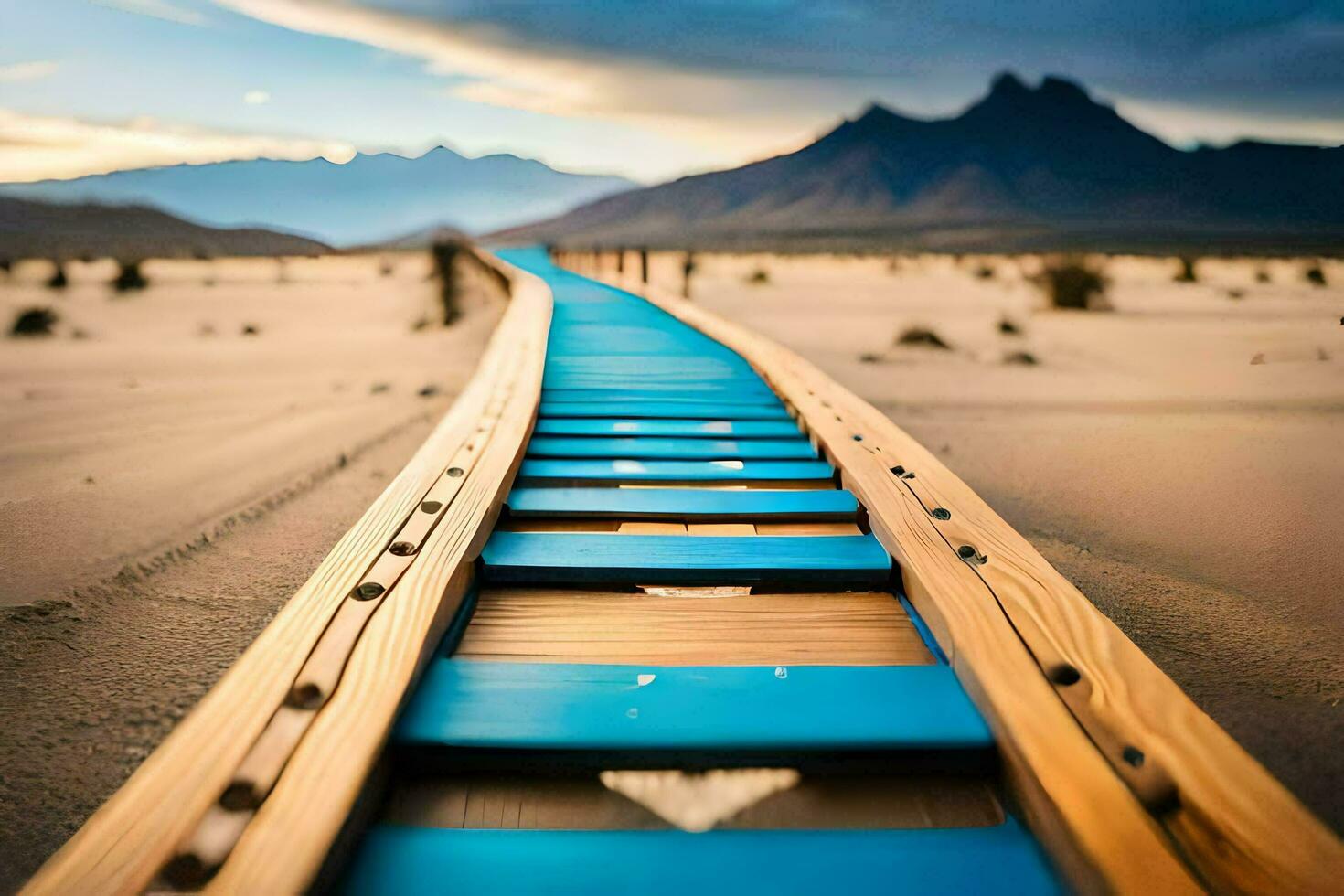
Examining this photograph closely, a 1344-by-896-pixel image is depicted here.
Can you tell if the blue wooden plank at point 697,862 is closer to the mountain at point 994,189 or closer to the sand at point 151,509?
the sand at point 151,509

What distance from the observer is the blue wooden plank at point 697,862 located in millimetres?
865

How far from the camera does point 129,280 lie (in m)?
13.1

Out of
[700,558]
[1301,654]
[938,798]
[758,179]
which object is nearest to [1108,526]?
[1301,654]

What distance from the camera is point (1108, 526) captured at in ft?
9.06

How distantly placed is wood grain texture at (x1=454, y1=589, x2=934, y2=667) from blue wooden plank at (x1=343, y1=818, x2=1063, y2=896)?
1.19 ft

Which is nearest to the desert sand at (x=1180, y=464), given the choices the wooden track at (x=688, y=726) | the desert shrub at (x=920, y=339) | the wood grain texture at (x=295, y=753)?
the desert shrub at (x=920, y=339)

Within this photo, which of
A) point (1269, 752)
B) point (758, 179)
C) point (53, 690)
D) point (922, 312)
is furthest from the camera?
point (758, 179)

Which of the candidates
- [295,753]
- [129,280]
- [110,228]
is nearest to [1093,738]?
[295,753]

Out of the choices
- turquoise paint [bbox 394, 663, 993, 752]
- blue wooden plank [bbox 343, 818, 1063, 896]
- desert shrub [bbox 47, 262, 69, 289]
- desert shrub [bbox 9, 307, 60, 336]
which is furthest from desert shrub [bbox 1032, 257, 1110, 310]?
desert shrub [bbox 47, 262, 69, 289]

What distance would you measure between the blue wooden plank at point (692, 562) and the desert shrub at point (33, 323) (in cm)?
861

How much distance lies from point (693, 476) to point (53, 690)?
5.10 ft

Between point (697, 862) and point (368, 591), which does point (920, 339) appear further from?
point (697, 862)

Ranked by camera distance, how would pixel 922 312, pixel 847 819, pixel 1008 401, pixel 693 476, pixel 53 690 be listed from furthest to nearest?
pixel 922 312
pixel 1008 401
pixel 693 476
pixel 53 690
pixel 847 819

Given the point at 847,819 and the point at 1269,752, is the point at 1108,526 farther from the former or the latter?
the point at 847,819
